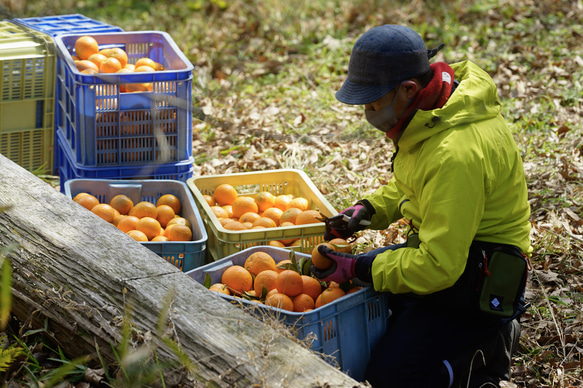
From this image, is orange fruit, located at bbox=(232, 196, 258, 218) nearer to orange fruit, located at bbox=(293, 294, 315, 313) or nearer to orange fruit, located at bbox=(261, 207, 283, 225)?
orange fruit, located at bbox=(261, 207, 283, 225)

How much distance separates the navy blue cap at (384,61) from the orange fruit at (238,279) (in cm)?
98

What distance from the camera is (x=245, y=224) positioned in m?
3.56

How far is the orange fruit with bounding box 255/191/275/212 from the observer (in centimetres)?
391

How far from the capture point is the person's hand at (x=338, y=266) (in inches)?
110

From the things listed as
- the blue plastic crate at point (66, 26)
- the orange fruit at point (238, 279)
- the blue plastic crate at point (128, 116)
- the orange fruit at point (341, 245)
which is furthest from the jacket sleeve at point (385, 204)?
the blue plastic crate at point (66, 26)

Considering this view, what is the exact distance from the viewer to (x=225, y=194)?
3.97 meters

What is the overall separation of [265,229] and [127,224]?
81cm

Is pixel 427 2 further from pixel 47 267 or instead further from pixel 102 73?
pixel 47 267

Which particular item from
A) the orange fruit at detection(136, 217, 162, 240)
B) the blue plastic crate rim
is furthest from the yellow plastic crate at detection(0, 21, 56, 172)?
the orange fruit at detection(136, 217, 162, 240)

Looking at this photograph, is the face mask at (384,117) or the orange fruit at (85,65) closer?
the face mask at (384,117)

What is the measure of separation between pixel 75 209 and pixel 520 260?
2.09 m

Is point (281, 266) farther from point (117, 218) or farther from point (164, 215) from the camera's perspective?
point (117, 218)

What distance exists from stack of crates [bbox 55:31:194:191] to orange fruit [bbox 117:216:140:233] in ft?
2.08

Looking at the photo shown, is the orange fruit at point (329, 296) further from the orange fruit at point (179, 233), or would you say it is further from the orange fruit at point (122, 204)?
the orange fruit at point (122, 204)
